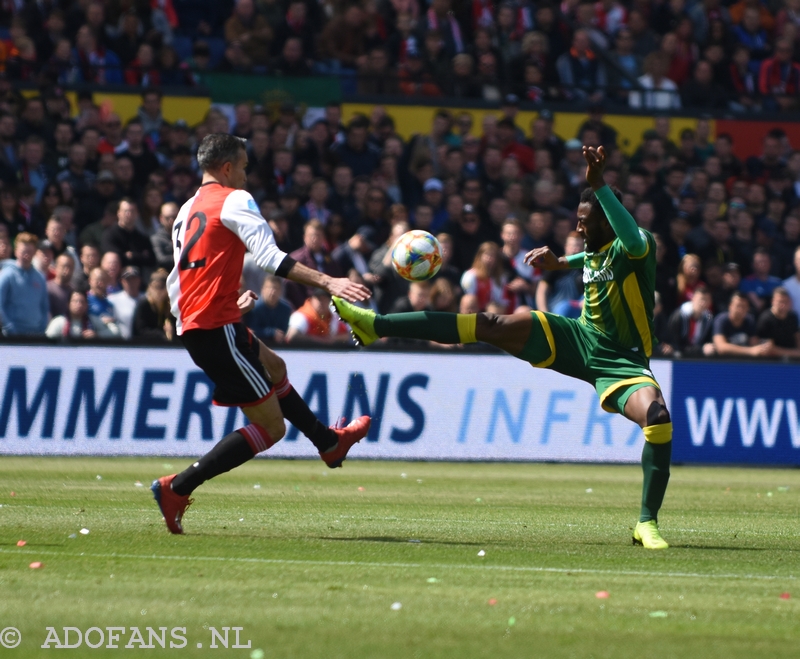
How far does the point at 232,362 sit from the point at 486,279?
9.40m

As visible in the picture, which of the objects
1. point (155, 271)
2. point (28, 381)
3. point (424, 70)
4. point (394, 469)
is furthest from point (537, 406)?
point (424, 70)

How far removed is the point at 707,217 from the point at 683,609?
1563cm

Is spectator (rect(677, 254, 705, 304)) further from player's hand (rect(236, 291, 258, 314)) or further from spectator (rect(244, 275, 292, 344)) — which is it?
player's hand (rect(236, 291, 258, 314))

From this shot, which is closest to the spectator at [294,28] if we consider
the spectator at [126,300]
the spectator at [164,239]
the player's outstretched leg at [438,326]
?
the spectator at [164,239]

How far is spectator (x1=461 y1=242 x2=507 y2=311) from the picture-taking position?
17.4 meters

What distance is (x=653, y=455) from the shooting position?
853 centimetres

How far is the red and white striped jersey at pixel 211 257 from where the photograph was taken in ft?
27.1

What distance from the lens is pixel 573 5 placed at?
25.1 metres

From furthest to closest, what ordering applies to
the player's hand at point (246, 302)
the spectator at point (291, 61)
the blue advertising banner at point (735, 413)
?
the spectator at point (291, 61) → the blue advertising banner at point (735, 413) → the player's hand at point (246, 302)

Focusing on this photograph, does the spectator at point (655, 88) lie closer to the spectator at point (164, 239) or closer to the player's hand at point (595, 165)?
the spectator at point (164, 239)

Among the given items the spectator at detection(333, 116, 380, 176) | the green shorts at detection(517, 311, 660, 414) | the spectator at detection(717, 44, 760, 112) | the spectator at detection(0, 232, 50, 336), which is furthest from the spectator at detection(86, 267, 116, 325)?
the spectator at detection(717, 44, 760, 112)

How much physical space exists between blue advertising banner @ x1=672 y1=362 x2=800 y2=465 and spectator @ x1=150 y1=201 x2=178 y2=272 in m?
6.49

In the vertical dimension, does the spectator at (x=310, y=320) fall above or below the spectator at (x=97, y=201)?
below

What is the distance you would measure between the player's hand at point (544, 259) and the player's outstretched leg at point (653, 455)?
147 centimetres
